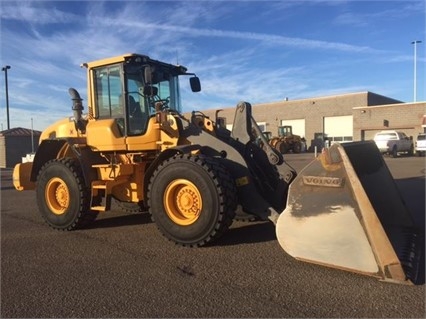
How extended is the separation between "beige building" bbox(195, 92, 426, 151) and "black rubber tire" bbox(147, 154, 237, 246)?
33.7 meters

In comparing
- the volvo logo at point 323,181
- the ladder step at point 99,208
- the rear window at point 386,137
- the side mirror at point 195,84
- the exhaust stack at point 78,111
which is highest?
the side mirror at point 195,84

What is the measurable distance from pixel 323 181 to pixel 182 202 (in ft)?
6.82

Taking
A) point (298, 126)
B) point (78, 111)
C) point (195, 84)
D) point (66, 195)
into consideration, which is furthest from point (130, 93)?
point (298, 126)

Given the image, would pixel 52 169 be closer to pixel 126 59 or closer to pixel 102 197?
pixel 102 197

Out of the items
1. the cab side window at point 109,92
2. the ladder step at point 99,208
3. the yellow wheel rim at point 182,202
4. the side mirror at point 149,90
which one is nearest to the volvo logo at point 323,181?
the yellow wheel rim at point 182,202

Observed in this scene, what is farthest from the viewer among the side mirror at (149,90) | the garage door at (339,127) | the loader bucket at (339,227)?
the garage door at (339,127)

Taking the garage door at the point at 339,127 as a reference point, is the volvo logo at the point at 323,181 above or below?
below

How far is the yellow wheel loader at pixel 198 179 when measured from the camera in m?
4.57

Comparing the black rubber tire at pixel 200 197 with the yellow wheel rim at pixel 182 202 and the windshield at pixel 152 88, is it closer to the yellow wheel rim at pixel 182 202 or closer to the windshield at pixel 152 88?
the yellow wheel rim at pixel 182 202

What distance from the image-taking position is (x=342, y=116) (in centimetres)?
4844

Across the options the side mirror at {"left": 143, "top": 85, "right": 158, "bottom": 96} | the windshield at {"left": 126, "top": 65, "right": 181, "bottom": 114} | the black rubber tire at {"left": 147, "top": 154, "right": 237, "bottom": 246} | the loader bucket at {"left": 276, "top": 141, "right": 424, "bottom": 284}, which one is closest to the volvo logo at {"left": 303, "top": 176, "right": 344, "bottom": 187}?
the loader bucket at {"left": 276, "top": 141, "right": 424, "bottom": 284}

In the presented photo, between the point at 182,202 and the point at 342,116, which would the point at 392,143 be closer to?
the point at 342,116

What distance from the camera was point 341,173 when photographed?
466 centimetres

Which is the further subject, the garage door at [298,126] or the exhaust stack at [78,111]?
the garage door at [298,126]
